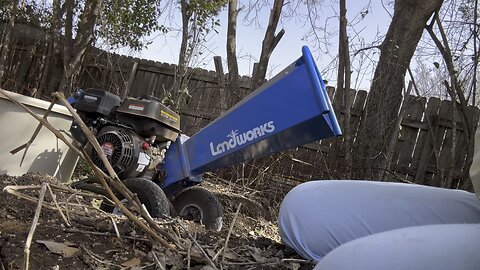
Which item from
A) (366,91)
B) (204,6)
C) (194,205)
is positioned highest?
(204,6)

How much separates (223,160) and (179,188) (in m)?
0.53

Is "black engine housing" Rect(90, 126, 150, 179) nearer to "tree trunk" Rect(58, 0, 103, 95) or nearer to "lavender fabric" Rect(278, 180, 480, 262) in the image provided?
"lavender fabric" Rect(278, 180, 480, 262)

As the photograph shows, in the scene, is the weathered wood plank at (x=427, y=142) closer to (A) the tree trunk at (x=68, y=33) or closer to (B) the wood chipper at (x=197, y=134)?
(B) the wood chipper at (x=197, y=134)

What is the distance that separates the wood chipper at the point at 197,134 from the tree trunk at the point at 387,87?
113 inches

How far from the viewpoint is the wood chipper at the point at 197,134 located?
228 centimetres

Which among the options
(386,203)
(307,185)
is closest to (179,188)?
(307,185)

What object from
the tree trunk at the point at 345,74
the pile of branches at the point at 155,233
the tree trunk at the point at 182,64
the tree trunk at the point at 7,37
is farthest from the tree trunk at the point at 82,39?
the pile of branches at the point at 155,233

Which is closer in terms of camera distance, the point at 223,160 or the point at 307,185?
the point at 307,185

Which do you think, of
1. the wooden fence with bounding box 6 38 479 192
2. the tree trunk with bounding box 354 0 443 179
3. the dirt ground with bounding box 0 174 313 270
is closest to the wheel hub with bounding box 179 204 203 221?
the dirt ground with bounding box 0 174 313 270

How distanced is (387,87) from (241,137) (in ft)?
12.1

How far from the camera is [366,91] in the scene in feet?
20.4

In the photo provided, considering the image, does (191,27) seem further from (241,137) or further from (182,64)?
(241,137)

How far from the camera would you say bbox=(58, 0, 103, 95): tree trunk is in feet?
22.2

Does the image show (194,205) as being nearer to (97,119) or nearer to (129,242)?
(97,119)
